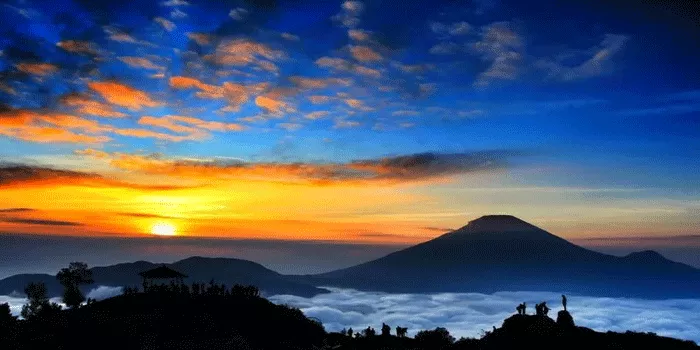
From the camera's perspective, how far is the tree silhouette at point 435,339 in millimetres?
48959

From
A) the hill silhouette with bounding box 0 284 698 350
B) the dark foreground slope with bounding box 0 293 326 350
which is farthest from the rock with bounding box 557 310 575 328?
the dark foreground slope with bounding box 0 293 326 350

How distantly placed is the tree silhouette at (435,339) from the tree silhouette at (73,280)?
33.3 metres

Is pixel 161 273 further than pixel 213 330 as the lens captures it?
Yes

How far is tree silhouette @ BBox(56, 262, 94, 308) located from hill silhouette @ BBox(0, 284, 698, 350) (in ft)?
33.7

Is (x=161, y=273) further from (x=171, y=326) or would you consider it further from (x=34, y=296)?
(x=34, y=296)

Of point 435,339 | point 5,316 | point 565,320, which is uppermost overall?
point 565,320

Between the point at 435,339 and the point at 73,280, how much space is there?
37822mm

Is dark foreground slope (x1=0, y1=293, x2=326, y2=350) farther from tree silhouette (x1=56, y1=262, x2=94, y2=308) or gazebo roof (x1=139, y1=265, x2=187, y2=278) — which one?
tree silhouette (x1=56, y1=262, x2=94, y2=308)

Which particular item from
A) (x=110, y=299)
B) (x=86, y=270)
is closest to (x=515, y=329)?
(x=110, y=299)

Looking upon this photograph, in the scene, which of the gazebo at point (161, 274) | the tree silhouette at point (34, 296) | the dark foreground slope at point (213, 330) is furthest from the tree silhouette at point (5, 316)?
the tree silhouette at point (34, 296)

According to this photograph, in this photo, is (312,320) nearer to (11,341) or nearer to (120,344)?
(120,344)

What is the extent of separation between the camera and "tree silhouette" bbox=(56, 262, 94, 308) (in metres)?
55.8

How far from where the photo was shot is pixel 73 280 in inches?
2340

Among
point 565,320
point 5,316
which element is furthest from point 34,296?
point 565,320
